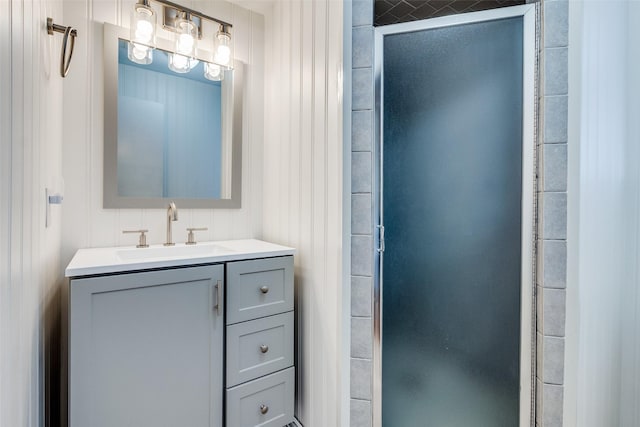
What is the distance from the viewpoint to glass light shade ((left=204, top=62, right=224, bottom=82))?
5.74 feet

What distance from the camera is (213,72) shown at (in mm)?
1767

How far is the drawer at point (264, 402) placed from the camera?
4.36ft

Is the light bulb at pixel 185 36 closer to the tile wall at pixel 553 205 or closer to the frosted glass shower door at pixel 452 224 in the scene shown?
the frosted glass shower door at pixel 452 224

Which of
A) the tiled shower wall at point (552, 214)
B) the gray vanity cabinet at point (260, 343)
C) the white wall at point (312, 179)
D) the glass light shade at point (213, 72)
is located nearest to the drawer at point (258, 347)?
the gray vanity cabinet at point (260, 343)

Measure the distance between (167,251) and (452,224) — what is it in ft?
4.40

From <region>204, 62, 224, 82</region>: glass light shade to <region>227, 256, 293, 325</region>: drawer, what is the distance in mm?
1131

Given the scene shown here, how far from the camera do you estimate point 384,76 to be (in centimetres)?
131

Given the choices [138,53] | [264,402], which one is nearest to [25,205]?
[138,53]

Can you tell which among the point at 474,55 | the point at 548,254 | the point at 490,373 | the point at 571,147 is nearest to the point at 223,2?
the point at 474,55

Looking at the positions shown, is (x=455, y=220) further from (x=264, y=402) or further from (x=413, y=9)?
(x=264, y=402)

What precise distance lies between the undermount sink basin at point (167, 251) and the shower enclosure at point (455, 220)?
0.87 meters

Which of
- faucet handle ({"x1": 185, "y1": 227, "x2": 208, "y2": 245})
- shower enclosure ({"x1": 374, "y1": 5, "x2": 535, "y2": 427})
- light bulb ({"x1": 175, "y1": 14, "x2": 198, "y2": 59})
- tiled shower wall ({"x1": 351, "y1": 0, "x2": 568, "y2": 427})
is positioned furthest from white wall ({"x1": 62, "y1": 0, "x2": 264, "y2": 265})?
tiled shower wall ({"x1": 351, "y1": 0, "x2": 568, "y2": 427})

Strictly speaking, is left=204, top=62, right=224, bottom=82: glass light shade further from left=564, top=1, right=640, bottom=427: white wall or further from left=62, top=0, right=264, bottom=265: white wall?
left=564, top=1, right=640, bottom=427: white wall

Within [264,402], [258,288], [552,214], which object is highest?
[552,214]
